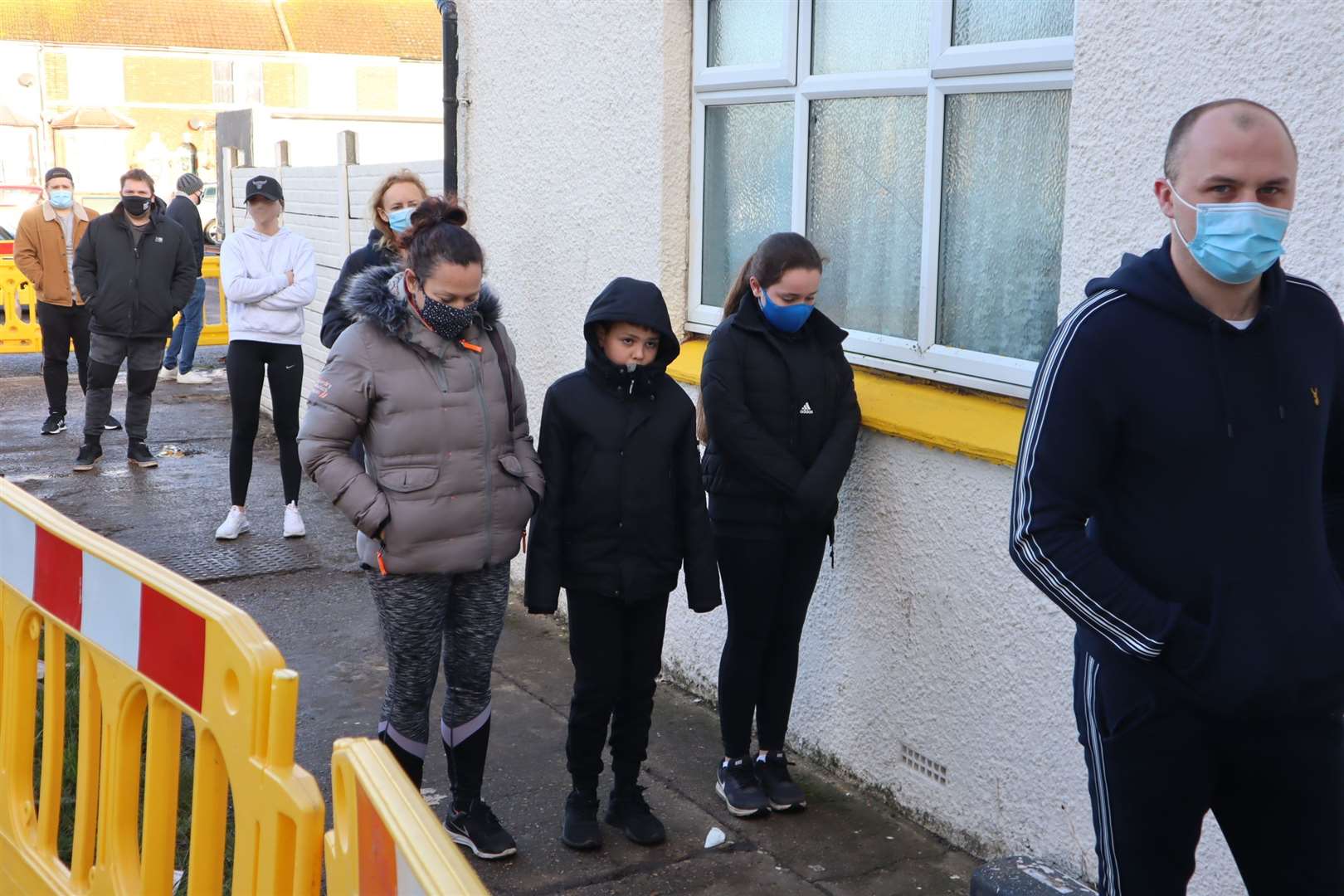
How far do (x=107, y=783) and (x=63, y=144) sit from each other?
→ 5435cm

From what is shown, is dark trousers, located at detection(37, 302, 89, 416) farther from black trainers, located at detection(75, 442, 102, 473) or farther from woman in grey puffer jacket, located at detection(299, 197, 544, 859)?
woman in grey puffer jacket, located at detection(299, 197, 544, 859)

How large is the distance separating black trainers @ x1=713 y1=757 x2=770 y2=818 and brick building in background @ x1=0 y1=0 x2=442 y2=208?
4455cm

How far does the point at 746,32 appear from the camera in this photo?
5.46 metres

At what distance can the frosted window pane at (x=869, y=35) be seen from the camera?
4.63m

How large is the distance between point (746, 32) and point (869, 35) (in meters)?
0.76

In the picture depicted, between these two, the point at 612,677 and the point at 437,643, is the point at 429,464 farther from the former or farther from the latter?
the point at 612,677

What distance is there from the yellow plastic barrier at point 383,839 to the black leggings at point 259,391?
554 cm

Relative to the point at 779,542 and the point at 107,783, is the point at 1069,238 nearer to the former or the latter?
the point at 779,542

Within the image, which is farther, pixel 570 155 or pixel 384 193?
pixel 570 155

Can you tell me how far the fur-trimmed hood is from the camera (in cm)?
397

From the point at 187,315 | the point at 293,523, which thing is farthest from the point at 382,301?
the point at 187,315

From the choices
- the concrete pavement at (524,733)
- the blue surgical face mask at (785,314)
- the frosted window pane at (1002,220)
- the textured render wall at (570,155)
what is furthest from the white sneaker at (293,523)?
the frosted window pane at (1002,220)

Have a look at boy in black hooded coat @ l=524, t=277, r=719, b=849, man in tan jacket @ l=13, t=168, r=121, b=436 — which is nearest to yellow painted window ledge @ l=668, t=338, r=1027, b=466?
boy in black hooded coat @ l=524, t=277, r=719, b=849

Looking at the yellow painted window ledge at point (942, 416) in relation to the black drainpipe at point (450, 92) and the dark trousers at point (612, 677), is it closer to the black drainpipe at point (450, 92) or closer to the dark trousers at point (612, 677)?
the dark trousers at point (612, 677)
